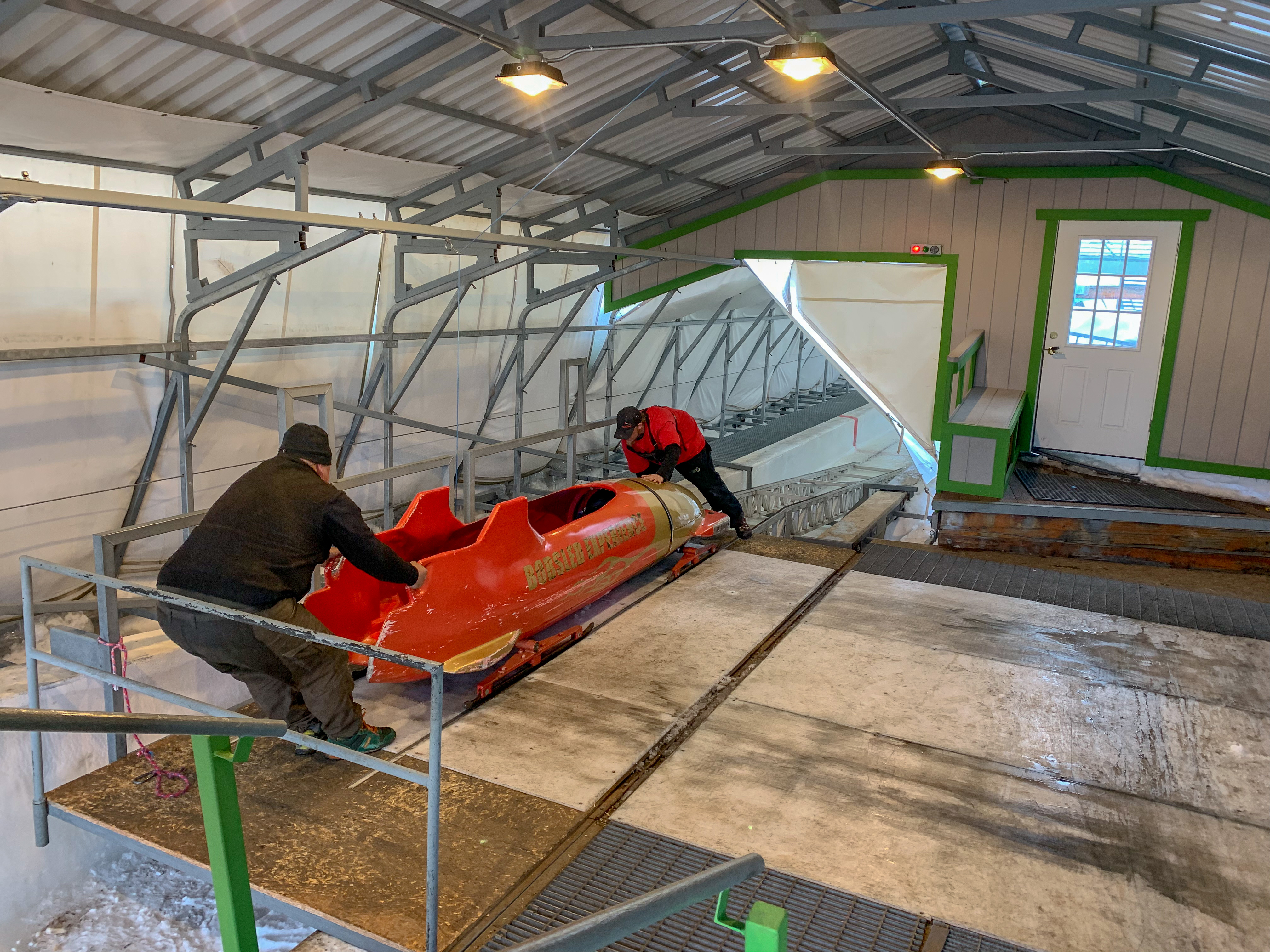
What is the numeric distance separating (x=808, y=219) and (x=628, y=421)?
5.28m

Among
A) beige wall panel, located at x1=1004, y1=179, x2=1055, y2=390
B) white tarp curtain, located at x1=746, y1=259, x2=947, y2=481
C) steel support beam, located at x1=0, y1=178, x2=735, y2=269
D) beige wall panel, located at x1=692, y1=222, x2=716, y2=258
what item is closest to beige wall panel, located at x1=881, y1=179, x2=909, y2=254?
white tarp curtain, located at x1=746, y1=259, x2=947, y2=481

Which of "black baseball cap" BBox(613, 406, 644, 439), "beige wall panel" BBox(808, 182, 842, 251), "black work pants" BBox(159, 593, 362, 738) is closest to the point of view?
"black work pants" BBox(159, 593, 362, 738)

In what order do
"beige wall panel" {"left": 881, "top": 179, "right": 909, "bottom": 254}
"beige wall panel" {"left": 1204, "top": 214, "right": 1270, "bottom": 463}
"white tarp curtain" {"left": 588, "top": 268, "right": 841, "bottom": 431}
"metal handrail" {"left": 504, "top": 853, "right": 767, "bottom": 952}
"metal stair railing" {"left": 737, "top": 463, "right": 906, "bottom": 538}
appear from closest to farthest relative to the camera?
"metal handrail" {"left": 504, "top": 853, "right": 767, "bottom": 952}, "beige wall panel" {"left": 1204, "top": 214, "right": 1270, "bottom": 463}, "beige wall panel" {"left": 881, "top": 179, "right": 909, "bottom": 254}, "metal stair railing" {"left": 737, "top": 463, "right": 906, "bottom": 538}, "white tarp curtain" {"left": 588, "top": 268, "right": 841, "bottom": 431}

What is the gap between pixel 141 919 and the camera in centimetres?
384

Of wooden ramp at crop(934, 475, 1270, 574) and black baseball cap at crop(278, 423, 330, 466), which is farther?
wooden ramp at crop(934, 475, 1270, 574)

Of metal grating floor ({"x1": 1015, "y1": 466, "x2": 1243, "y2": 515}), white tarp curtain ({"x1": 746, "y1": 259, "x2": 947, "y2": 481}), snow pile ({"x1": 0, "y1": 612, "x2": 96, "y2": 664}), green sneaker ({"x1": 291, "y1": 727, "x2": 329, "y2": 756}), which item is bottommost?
snow pile ({"x1": 0, "y1": 612, "x2": 96, "y2": 664})

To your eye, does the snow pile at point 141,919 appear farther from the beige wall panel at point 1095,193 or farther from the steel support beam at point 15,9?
the beige wall panel at point 1095,193

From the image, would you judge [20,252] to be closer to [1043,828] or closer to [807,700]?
[807,700]

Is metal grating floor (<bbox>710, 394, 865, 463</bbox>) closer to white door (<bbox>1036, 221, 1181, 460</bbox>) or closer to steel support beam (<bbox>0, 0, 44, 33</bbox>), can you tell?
white door (<bbox>1036, 221, 1181, 460</bbox>)

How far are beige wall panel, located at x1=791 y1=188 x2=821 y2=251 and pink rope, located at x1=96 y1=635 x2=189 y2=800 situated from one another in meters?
8.68

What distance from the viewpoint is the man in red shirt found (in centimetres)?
681

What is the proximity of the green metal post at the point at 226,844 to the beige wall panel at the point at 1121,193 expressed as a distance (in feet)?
32.7

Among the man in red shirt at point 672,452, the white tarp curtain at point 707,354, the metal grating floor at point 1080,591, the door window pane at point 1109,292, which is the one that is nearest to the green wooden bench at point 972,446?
the metal grating floor at point 1080,591

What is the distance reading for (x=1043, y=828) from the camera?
3.64 meters
